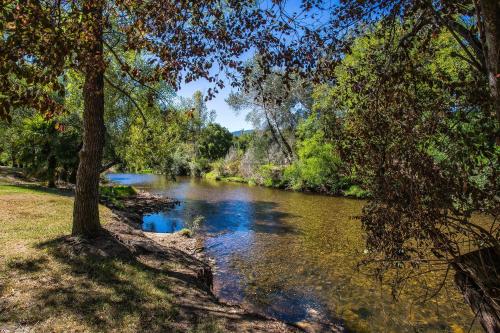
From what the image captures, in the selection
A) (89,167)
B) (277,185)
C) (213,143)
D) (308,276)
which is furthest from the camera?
(213,143)

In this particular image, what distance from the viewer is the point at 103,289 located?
6219 mm

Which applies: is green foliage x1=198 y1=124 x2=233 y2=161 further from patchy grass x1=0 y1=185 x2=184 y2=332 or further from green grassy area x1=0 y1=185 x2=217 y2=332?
patchy grass x1=0 y1=185 x2=184 y2=332

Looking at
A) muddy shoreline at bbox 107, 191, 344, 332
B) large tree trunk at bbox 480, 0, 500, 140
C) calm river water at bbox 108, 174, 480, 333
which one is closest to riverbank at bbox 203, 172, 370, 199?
calm river water at bbox 108, 174, 480, 333

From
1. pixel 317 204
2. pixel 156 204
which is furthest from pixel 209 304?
pixel 317 204

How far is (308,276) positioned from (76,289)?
7.31 meters

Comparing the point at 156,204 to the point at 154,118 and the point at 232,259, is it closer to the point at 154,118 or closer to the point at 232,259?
the point at 154,118

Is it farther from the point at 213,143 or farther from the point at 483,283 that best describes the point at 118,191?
the point at 213,143

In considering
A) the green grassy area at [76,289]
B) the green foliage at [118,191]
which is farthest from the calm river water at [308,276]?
the green foliage at [118,191]

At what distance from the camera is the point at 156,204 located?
83.1ft

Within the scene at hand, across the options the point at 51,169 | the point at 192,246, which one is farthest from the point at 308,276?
the point at 51,169

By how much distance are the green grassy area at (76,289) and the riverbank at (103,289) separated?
0.01 meters

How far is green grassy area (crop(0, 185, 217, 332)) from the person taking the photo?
507cm

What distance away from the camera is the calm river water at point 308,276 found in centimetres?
837

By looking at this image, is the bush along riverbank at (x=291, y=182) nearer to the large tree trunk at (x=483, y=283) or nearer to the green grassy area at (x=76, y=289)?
the green grassy area at (x=76, y=289)
